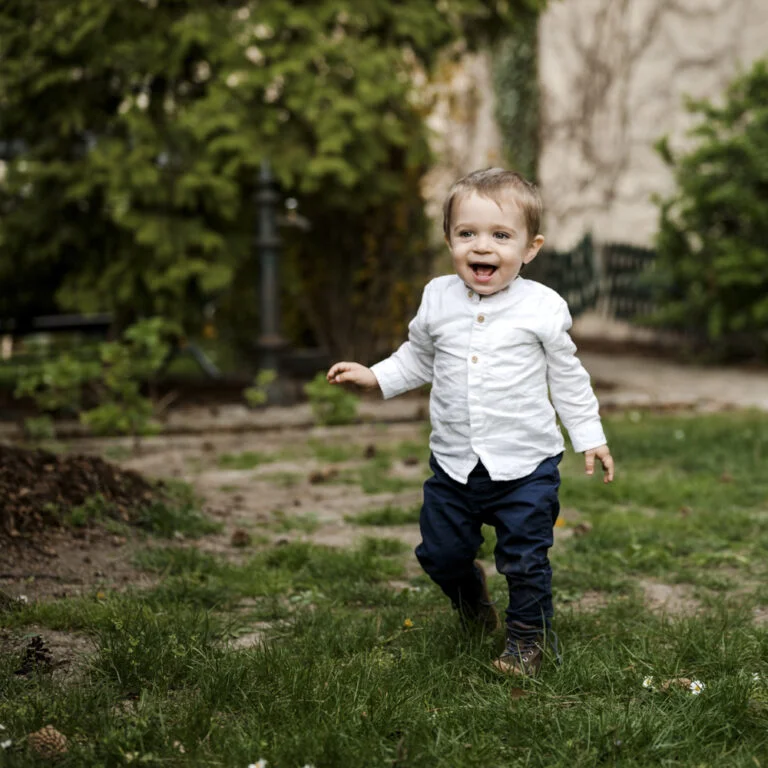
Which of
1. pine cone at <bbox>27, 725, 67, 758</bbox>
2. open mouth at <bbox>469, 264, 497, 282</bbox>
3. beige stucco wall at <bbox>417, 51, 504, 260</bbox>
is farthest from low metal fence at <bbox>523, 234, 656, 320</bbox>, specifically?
pine cone at <bbox>27, 725, 67, 758</bbox>

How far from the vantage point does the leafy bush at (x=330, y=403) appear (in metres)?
7.09

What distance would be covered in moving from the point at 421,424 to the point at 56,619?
4465 millimetres

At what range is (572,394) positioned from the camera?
308 centimetres

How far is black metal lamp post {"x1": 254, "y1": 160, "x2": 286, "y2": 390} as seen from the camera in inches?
311

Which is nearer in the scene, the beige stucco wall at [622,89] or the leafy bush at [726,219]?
the leafy bush at [726,219]

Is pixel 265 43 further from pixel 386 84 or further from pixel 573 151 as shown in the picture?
pixel 573 151

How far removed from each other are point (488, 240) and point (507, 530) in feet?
2.59

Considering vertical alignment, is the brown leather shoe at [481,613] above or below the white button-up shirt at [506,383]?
below

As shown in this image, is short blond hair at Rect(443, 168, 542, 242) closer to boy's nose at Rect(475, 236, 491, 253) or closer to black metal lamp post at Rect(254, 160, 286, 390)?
boy's nose at Rect(475, 236, 491, 253)

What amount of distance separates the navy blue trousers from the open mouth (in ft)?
1.68

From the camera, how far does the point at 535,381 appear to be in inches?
121

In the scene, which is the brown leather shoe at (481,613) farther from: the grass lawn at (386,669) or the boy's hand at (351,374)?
the boy's hand at (351,374)

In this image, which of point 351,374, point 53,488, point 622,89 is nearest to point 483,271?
point 351,374

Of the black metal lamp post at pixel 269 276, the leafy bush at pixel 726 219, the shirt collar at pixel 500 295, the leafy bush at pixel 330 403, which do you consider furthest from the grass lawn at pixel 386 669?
the leafy bush at pixel 726 219
